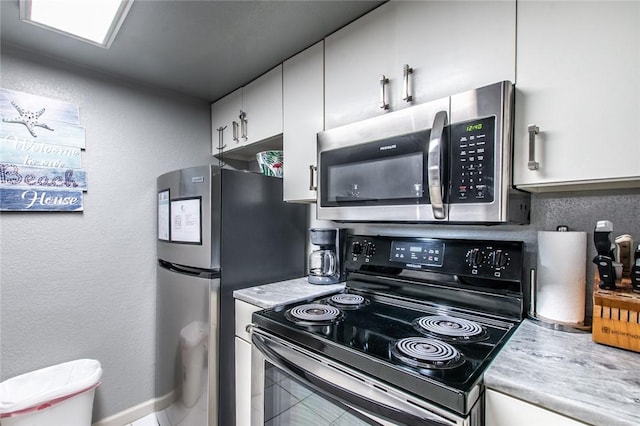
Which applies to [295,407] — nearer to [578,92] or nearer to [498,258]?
[498,258]

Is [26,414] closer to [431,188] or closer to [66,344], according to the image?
[66,344]

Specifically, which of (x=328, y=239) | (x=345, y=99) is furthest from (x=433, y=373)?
(x=345, y=99)

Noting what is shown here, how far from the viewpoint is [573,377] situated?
0.67m

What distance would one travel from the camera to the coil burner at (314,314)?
1039 millimetres

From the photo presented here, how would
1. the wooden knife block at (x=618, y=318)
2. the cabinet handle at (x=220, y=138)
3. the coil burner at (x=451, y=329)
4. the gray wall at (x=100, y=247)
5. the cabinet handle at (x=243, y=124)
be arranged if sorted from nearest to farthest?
the wooden knife block at (x=618, y=318) → the coil burner at (x=451, y=329) → the gray wall at (x=100, y=247) → the cabinet handle at (x=243, y=124) → the cabinet handle at (x=220, y=138)

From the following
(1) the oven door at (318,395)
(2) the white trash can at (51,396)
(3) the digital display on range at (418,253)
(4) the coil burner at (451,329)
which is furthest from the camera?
(2) the white trash can at (51,396)

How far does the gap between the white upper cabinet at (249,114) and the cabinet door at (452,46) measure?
78 cm

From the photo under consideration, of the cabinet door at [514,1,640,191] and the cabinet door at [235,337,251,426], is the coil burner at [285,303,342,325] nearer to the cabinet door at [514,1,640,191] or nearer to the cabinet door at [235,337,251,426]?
the cabinet door at [235,337,251,426]

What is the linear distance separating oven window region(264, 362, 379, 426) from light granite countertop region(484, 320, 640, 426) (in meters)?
0.36

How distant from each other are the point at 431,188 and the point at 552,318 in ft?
1.93

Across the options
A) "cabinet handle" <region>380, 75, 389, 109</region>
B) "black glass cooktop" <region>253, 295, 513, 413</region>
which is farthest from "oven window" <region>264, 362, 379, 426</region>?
"cabinet handle" <region>380, 75, 389, 109</region>

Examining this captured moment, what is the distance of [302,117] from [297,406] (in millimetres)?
1299

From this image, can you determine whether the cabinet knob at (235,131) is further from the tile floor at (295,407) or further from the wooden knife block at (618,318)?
the wooden knife block at (618,318)

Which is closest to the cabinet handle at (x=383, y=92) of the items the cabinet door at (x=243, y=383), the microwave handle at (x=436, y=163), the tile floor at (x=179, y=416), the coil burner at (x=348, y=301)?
the microwave handle at (x=436, y=163)
